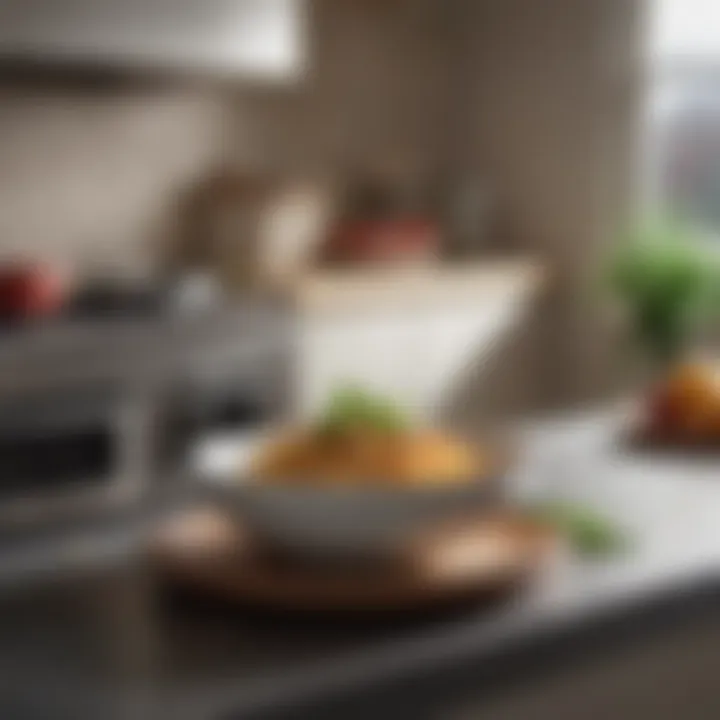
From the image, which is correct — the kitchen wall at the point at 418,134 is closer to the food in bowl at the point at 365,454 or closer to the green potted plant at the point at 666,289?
the green potted plant at the point at 666,289

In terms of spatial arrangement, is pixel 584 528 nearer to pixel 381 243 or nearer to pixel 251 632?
pixel 251 632

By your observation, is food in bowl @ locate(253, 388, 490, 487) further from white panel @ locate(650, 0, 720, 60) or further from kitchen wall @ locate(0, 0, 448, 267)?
white panel @ locate(650, 0, 720, 60)

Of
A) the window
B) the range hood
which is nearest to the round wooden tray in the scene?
the range hood

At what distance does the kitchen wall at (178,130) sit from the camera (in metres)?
3.50

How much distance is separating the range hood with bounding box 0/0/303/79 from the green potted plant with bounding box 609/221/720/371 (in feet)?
3.27

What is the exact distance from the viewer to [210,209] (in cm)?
376

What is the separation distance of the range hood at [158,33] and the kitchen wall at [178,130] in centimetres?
35

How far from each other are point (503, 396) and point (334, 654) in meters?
3.03

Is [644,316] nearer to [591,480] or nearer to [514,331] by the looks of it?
[514,331]

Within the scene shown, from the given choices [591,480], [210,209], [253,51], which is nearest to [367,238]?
[210,209]

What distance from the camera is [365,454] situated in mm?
1135

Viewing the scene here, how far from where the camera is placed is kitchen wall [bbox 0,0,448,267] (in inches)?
138

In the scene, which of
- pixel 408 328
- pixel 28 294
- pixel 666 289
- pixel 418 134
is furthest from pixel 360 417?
pixel 418 134

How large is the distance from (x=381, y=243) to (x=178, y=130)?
1.90 feet
